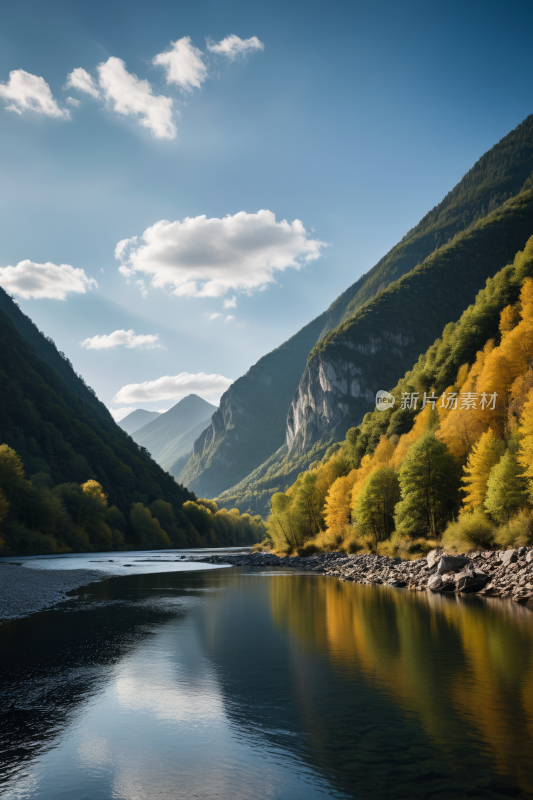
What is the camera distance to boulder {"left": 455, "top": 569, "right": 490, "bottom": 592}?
4109 centimetres

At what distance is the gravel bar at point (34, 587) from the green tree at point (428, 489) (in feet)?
133

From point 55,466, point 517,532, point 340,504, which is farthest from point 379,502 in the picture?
point 55,466

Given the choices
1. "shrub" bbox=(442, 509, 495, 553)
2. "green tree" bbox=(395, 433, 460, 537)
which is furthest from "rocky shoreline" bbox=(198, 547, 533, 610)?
"green tree" bbox=(395, 433, 460, 537)

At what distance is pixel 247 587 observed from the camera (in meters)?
54.5

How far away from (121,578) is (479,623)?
46977 millimetres

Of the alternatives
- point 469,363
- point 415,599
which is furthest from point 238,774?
point 469,363

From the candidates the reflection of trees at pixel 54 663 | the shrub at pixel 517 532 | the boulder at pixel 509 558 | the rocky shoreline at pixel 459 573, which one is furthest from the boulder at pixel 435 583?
the reflection of trees at pixel 54 663

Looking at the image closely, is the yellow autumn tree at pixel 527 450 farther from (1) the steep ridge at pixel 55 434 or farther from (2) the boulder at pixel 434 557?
(1) the steep ridge at pixel 55 434

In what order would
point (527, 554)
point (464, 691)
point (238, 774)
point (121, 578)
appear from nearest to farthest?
point (238, 774)
point (464, 691)
point (527, 554)
point (121, 578)

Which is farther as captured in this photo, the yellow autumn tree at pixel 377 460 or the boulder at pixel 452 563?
the yellow autumn tree at pixel 377 460

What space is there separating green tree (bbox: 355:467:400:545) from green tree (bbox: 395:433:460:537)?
8.62 metres

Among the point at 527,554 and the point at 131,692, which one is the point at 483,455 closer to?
the point at 527,554

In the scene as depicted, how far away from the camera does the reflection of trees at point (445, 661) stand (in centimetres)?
1341

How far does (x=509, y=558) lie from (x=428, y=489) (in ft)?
73.3
